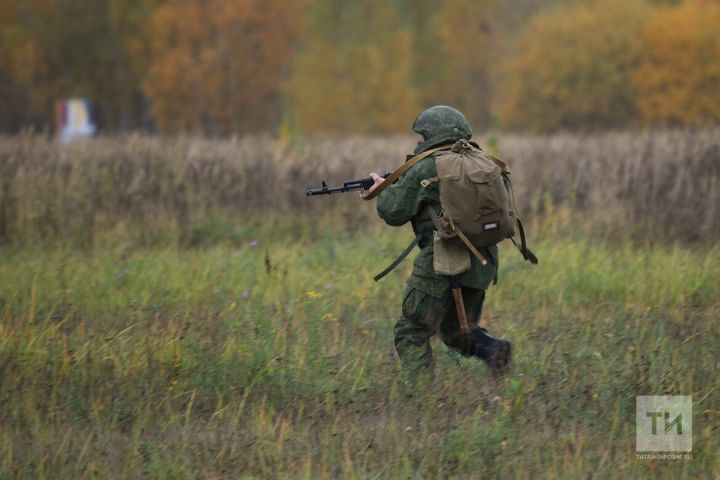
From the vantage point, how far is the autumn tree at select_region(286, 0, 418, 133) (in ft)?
128

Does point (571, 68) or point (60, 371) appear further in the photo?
point (571, 68)

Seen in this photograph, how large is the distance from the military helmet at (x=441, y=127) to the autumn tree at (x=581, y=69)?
109 ft

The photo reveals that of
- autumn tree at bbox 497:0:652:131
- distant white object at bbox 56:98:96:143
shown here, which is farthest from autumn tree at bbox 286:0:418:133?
distant white object at bbox 56:98:96:143

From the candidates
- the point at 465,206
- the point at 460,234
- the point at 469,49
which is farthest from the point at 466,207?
the point at 469,49

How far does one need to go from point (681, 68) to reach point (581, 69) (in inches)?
141

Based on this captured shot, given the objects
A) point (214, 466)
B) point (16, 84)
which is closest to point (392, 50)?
point (16, 84)

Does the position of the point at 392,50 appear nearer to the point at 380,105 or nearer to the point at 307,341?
the point at 380,105

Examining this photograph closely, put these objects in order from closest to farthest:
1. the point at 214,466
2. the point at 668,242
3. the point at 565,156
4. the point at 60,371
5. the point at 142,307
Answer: the point at 214,466, the point at 60,371, the point at 142,307, the point at 668,242, the point at 565,156

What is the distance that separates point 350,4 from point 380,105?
16.9 ft

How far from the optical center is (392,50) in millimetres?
39781

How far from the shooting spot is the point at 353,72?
39.3 meters

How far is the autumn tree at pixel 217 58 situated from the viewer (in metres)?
32.8

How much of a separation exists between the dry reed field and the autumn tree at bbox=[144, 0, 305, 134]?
70.9 feet

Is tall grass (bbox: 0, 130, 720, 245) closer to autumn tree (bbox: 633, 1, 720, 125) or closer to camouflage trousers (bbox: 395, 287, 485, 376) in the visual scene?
camouflage trousers (bbox: 395, 287, 485, 376)
